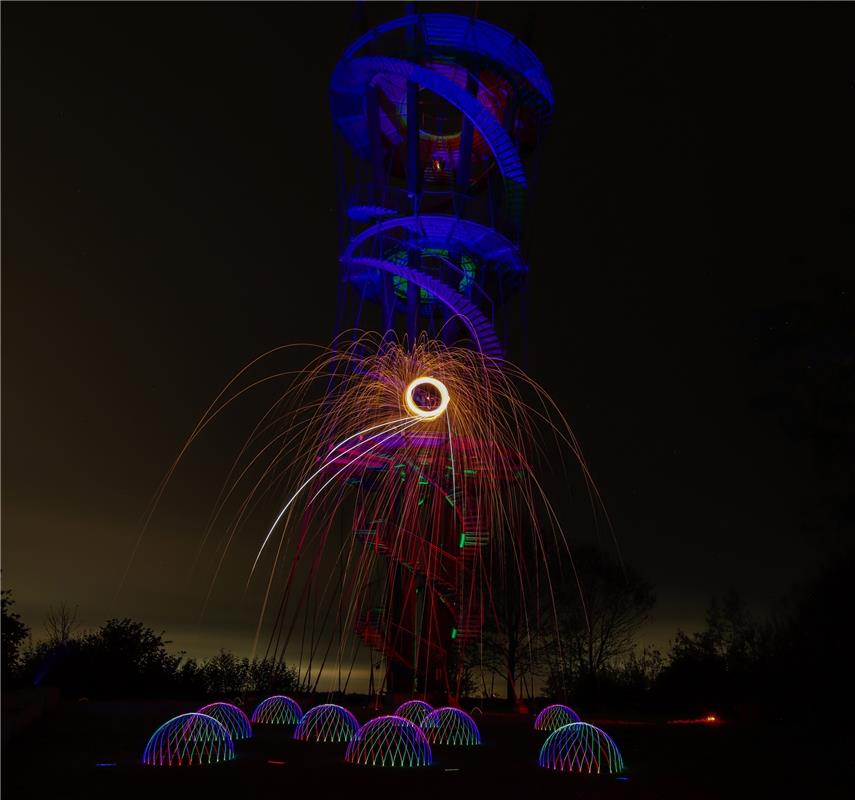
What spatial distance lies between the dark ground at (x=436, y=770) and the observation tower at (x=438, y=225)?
8.58 meters

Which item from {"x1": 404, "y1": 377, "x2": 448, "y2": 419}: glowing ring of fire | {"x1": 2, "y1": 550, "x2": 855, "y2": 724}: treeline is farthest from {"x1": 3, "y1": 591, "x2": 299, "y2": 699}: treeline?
{"x1": 404, "y1": 377, "x2": 448, "y2": 419}: glowing ring of fire

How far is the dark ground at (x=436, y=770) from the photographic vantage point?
411 inches

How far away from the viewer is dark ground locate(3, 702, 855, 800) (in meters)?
10.4

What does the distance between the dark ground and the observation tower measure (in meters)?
8.58

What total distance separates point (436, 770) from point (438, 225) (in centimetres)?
1891

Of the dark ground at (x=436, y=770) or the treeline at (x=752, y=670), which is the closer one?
the dark ground at (x=436, y=770)

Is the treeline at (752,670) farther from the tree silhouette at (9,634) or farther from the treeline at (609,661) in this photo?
the tree silhouette at (9,634)

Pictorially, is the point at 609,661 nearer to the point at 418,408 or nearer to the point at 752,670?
the point at 752,670

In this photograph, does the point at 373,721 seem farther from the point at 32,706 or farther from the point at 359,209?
the point at 359,209

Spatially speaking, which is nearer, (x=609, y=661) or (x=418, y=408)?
(x=418, y=408)

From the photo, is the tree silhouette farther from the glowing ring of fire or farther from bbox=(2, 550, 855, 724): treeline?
the glowing ring of fire

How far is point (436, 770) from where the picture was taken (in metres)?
12.3

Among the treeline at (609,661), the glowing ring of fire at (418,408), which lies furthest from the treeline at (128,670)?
the glowing ring of fire at (418,408)

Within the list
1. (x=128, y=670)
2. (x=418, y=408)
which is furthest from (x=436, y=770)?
(x=128, y=670)
